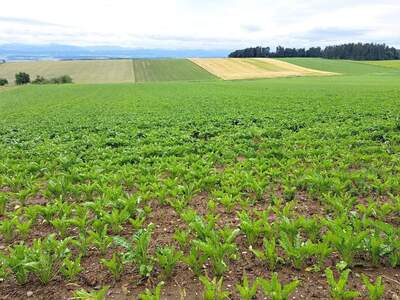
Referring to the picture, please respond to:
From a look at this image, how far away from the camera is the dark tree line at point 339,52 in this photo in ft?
446

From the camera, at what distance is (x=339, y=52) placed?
146 metres

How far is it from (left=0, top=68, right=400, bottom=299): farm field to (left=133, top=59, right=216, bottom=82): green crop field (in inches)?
2685

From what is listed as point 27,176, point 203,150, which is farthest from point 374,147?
point 27,176

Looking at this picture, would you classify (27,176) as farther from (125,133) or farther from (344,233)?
(344,233)

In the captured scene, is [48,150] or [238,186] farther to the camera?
[48,150]

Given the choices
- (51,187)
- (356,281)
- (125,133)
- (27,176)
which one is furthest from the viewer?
(125,133)

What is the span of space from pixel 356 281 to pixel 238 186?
3429mm

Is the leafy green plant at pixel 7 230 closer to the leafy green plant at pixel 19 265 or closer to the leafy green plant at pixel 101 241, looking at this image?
the leafy green plant at pixel 19 265

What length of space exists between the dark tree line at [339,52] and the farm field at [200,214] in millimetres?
141988

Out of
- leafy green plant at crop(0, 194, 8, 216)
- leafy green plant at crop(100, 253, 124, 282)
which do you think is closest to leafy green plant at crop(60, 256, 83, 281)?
leafy green plant at crop(100, 253, 124, 282)

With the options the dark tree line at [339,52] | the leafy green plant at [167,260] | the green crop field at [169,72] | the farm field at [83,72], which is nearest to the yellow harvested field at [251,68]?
the green crop field at [169,72]

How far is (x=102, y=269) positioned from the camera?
459 cm

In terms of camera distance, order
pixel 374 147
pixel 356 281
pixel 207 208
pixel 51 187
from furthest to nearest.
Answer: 1. pixel 374 147
2. pixel 51 187
3. pixel 207 208
4. pixel 356 281

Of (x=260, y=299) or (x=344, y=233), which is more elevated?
(x=344, y=233)
